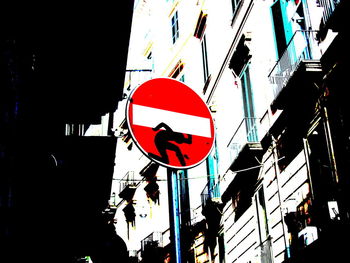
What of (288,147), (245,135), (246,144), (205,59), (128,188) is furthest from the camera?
(128,188)

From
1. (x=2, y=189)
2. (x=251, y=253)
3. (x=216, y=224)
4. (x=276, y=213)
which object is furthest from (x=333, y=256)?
(x=216, y=224)

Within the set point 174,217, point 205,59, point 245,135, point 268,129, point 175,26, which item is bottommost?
point 174,217

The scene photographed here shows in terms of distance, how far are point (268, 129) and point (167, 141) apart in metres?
10.4

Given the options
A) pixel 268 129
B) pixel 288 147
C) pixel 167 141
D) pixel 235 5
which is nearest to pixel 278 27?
pixel 268 129

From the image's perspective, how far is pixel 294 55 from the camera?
1225cm

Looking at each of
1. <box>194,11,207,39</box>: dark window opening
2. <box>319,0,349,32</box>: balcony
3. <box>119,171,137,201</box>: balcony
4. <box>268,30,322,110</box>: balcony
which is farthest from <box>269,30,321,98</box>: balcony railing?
<box>119,171,137,201</box>: balcony

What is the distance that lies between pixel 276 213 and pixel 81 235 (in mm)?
4994

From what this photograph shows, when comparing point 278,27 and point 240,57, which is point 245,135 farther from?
point 278,27

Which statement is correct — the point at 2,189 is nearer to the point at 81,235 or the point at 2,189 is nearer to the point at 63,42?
the point at 63,42

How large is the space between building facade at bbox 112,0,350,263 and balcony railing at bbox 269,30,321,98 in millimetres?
25

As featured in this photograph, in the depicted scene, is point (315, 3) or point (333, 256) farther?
point (315, 3)

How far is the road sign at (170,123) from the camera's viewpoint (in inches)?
154

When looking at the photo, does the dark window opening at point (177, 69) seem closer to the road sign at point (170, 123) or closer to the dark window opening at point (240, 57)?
the dark window opening at point (240, 57)

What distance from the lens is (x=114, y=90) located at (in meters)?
11.2
